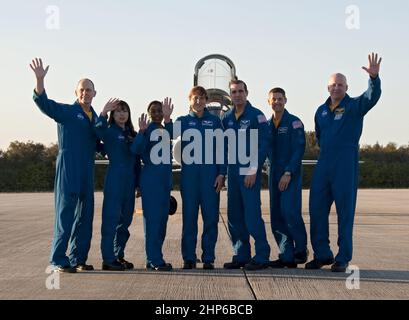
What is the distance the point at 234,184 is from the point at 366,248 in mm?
2813

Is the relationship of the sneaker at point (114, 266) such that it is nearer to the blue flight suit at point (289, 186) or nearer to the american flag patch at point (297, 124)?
the blue flight suit at point (289, 186)

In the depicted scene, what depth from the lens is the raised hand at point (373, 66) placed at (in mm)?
6152

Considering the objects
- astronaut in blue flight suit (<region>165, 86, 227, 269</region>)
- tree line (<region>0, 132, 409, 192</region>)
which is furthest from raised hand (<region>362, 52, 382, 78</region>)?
tree line (<region>0, 132, 409, 192</region>)

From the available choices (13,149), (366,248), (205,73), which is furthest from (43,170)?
(366,248)

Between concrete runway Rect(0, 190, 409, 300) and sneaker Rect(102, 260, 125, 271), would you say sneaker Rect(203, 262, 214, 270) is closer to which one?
concrete runway Rect(0, 190, 409, 300)

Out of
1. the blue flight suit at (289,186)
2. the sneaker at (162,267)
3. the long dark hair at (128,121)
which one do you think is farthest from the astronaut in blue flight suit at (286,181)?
the long dark hair at (128,121)

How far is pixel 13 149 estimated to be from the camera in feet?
159

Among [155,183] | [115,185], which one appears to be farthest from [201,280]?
[115,185]

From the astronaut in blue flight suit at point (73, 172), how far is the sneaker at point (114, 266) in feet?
0.62

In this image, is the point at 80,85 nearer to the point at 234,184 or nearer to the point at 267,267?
the point at 234,184

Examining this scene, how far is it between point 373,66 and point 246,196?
190cm

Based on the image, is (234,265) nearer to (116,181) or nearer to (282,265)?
(282,265)

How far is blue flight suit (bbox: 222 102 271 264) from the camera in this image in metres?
6.55
